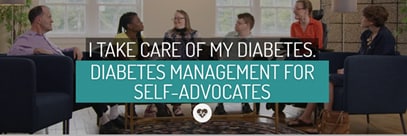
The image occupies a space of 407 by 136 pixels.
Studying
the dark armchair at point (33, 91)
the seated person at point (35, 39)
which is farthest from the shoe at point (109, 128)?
the dark armchair at point (33, 91)

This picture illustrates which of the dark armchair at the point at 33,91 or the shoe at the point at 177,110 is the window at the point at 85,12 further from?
the shoe at the point at 177,110

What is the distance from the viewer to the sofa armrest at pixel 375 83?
287cm

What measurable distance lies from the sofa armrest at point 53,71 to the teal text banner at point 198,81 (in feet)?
3.75

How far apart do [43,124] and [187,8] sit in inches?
147

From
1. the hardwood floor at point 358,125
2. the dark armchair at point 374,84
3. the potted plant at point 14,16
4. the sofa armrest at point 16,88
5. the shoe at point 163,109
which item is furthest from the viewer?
the potted plant at point 14,16

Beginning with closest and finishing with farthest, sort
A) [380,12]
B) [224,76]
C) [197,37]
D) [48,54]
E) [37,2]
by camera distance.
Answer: [224,76] < [197,37] < [48,54] < [380,12] < [37,2]

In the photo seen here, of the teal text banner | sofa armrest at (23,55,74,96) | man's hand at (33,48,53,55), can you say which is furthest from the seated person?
the teal text banner

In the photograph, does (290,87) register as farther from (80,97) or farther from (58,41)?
(58,41)

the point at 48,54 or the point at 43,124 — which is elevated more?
the point at 48,54

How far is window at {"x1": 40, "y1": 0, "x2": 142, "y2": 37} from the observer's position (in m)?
5.80

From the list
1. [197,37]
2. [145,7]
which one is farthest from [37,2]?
[197,37]

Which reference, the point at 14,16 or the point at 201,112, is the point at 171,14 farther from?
the point at 201,112

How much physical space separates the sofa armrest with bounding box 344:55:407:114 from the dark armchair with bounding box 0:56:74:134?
1.31 m

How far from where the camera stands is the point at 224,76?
1.33 metres
